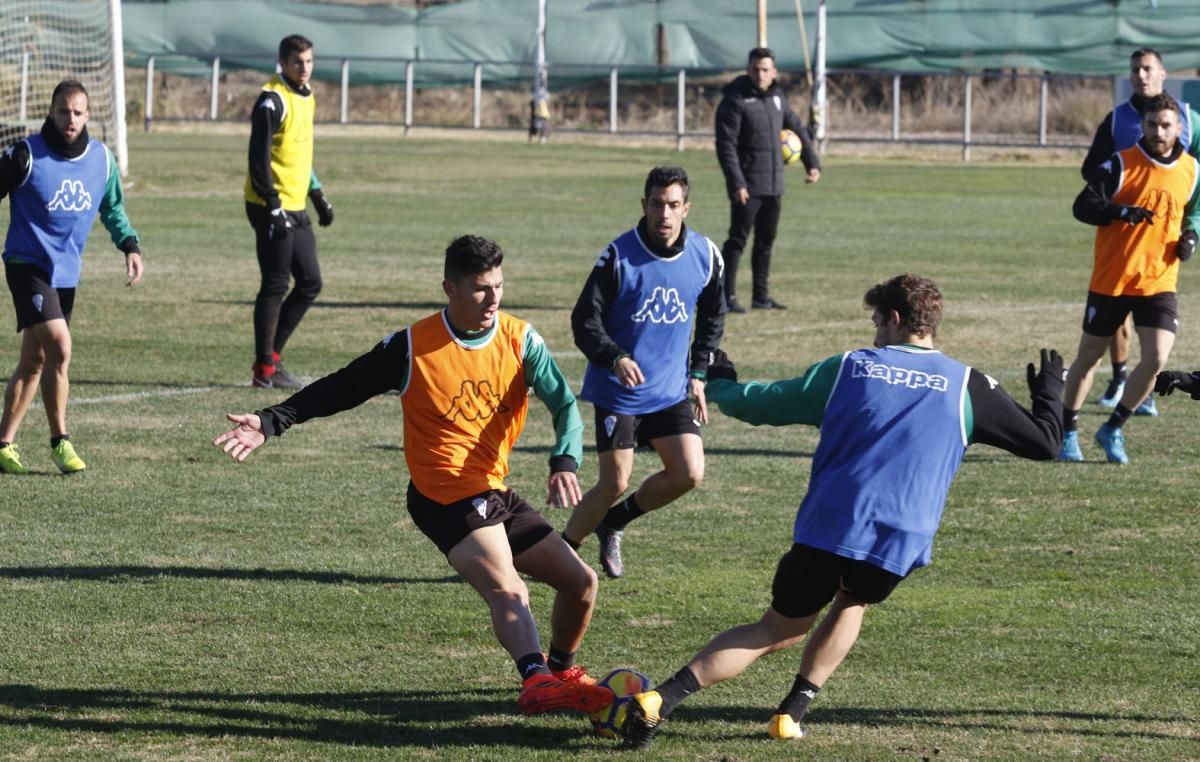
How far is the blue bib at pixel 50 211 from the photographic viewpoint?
10.5 meters

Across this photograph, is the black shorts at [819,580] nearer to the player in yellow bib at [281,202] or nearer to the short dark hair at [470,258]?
the short dark hair at [470,258]

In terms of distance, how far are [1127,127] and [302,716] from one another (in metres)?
6.89

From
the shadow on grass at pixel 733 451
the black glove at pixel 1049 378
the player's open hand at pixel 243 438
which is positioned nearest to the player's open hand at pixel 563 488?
the player's open hand at pixel 243 438

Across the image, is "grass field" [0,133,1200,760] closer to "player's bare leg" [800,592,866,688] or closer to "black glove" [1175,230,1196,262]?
"player's bare leg" [800,592,866,688]

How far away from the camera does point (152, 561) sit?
861 cm

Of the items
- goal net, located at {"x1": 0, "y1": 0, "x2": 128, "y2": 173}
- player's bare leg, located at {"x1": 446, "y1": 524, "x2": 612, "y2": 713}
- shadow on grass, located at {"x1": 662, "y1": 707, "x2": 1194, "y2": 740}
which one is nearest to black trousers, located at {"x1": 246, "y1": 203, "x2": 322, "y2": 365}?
player's bare leg, located at {"x1": 446, "y1": 524, "x2": 612, "y2": 713}

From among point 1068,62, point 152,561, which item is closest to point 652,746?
point 152,561

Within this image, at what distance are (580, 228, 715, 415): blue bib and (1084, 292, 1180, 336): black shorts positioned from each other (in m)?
3.71

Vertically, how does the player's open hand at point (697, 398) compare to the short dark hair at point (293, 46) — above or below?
below

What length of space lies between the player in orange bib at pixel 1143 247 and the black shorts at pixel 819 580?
5486 mm

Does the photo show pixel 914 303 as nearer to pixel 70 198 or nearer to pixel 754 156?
pixel 70 198

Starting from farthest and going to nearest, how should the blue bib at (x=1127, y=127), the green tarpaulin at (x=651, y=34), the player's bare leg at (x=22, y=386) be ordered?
the green tarpaulin at (x=651, y=34) < the blue bib at (x=1127, y=127) < the player's bare leg at (x=22, y=386)

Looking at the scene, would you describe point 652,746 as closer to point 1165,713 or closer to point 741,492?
point 1165,713

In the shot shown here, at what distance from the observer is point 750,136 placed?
1731cm
